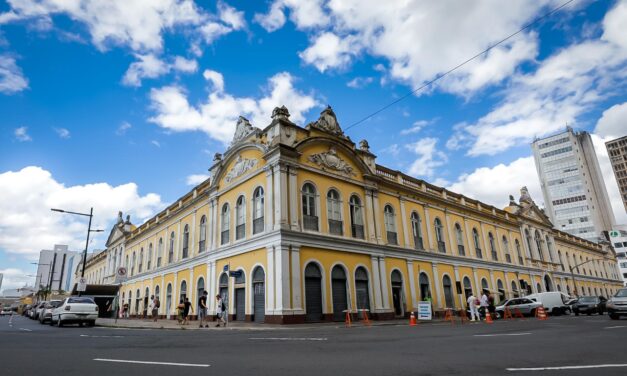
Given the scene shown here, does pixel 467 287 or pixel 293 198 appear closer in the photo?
pixel 293 198

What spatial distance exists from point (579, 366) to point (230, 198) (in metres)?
20.1

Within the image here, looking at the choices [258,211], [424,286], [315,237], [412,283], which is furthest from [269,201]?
[424,286]

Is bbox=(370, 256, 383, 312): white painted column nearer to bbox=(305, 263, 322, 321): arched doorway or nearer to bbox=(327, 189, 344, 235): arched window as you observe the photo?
bbox=(327, 189, 344, 235): arched window

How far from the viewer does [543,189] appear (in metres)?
94.9

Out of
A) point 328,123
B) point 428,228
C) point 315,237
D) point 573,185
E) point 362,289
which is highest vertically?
point 573,185

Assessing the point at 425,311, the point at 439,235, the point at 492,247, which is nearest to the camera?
the point at 425,311

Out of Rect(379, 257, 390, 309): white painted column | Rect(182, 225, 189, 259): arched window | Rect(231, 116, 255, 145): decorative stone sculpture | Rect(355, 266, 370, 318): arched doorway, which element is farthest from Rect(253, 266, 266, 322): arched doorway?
Rect(182, 225, 189, 259): arched window

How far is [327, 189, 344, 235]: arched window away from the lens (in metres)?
21.0

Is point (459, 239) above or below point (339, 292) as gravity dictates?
above

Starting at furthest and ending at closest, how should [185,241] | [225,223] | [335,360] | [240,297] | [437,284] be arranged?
[185,241]
[437,284]
[225,223]
[240,297]
[335,360]

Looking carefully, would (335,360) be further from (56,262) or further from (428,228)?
(56,262)

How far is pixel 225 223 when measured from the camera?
23.6 meters

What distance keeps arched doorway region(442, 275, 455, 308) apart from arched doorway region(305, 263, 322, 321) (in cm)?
1206

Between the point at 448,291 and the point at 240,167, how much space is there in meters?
17.1
